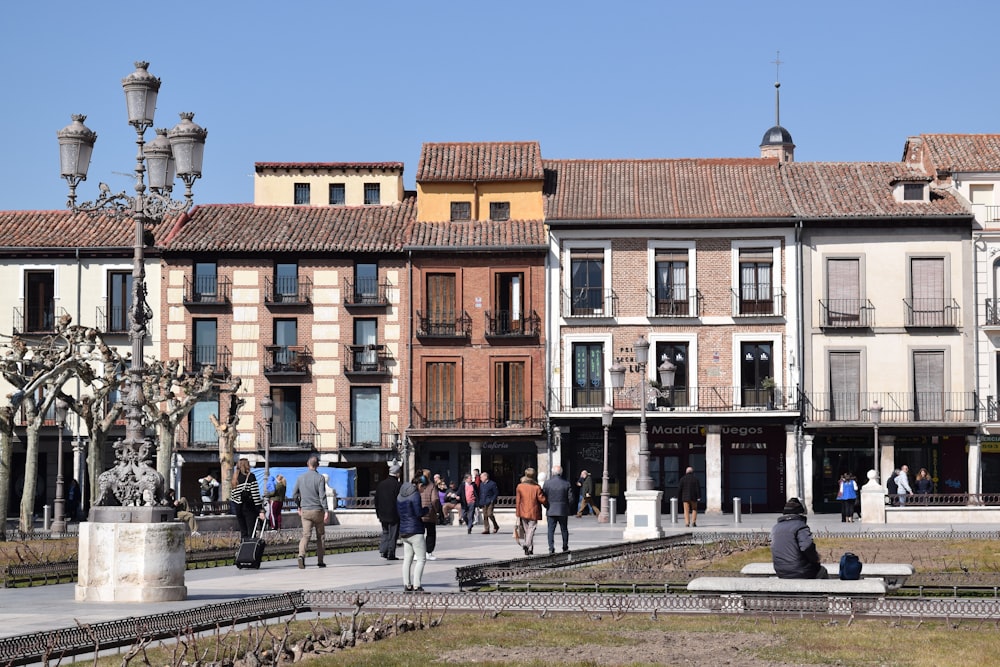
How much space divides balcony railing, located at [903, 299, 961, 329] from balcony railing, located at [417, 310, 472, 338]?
14918 mm

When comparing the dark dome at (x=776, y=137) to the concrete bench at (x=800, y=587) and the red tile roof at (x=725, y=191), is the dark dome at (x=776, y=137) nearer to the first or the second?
the red tile roof at (x=725, y=191)

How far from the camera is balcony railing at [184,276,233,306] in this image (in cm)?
5619

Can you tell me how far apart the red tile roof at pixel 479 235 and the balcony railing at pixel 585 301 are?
1.92 meters

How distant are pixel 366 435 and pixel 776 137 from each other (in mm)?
37102

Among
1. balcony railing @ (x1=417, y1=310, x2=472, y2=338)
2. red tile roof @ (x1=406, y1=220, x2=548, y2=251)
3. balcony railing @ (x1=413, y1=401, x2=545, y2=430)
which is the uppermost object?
red tile roof @ (x1=406, y1=220, x2=548, y2=251)

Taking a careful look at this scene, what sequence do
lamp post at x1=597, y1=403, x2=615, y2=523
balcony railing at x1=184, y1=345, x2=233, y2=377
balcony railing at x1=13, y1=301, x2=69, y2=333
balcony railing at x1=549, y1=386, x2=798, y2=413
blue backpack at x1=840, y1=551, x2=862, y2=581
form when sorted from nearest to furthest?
blue backpack at x1=840, y1=551, x2=862, y2=581 < lamp post at x1=597, y1=403, x2=615, y2=523 < balcony railing at x1=549, y1=386, x2=798, y2=413 < balcony railing at x1=184, y1=345, x2=233, y2=377 < balcony railing at x1=13, y1=301, x2=69, y2=333

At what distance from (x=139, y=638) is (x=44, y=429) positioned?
4523 cm

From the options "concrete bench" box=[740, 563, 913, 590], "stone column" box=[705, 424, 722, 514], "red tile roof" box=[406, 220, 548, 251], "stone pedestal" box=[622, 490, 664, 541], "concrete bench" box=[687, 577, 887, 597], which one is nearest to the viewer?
"concrete bench" box=[687, 577, 887, 597]

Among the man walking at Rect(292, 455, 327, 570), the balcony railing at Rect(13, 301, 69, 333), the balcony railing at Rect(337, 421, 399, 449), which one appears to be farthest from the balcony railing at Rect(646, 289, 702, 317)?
the man walking at Rect(292, 455, 327, 570)

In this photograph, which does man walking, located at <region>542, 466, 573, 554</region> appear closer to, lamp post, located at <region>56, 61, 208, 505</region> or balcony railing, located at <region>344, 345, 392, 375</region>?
lamp post, located at <region>56, 61, 208, 505</region>

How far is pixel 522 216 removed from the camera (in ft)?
188

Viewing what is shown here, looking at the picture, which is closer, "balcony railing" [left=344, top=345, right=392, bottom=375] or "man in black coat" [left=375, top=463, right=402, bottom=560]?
"man in black coat" [left=375, top=463, right=402, bottom=560]

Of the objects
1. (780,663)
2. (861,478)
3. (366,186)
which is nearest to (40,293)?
(366,186)

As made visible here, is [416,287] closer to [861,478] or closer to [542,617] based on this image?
[861,478]
